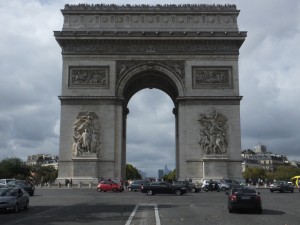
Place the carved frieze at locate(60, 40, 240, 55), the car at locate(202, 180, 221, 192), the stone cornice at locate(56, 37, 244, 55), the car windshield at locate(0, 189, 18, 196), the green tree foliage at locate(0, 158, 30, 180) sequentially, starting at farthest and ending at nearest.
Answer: the green tree foliage at locate(0, 158, 30, 180)
the carved frieze at locate(60, 40, 240, 55)
the stone cornice at locate(56, 37, 244, 55)
the car at locate(202, 180, 221, 192)
the car windshield at locate(0, 189, 18, 196)

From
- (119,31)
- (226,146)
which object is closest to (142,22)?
(119,31)

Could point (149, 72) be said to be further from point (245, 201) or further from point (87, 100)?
point (245, 201)

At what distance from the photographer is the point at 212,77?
49.5 m

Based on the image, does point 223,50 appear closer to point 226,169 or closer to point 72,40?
point 226,169

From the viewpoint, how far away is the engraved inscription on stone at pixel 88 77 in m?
49.4

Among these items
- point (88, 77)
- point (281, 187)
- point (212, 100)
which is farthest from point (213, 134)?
point (88, 77)

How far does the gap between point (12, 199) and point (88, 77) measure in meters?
28.7

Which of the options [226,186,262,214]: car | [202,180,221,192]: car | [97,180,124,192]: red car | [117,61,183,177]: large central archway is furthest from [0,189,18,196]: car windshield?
[117,61,183,177]: large central archway

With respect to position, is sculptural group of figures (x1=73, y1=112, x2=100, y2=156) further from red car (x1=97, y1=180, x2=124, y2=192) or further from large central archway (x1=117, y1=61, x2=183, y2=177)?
red car (x1=97, y1=180, x2=124, y2=192)

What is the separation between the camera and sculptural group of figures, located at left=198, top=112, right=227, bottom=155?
4756cm

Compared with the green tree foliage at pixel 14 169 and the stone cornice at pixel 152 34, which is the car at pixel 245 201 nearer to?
the stone cornice at pixel 152 34

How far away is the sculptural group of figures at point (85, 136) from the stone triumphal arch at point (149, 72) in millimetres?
101

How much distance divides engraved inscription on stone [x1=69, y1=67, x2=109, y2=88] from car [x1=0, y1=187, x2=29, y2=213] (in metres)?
26.7

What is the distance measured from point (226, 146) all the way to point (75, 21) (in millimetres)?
20599
